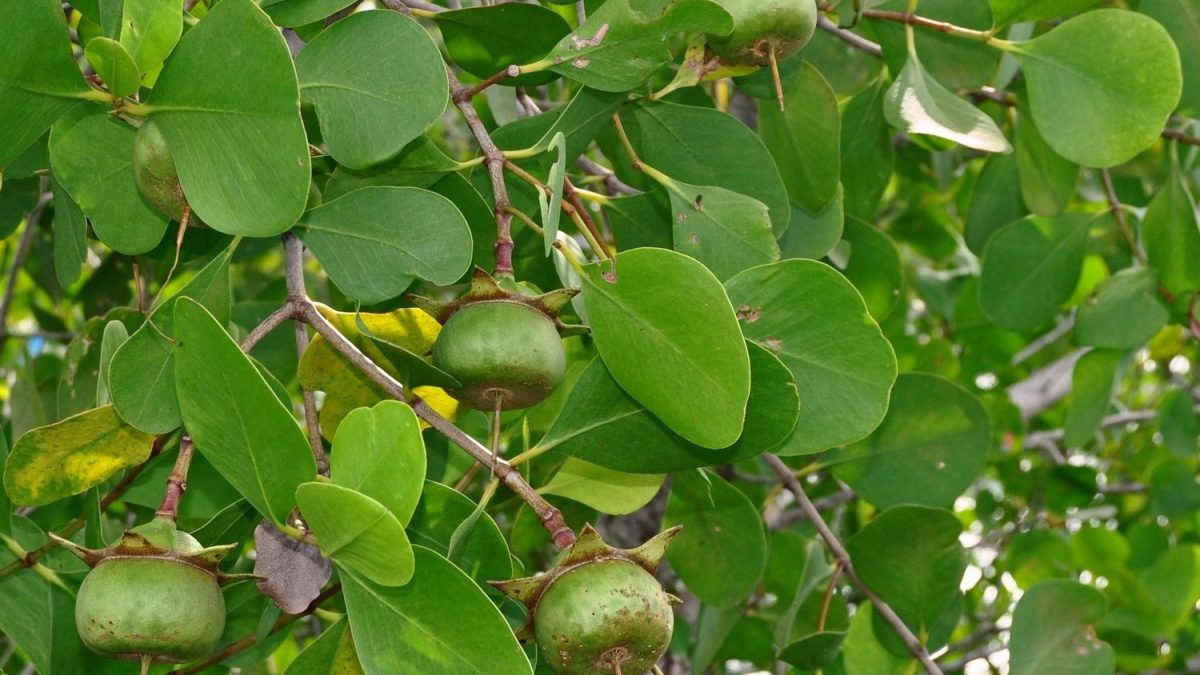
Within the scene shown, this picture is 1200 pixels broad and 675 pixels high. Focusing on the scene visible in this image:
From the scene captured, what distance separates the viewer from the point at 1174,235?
186 cm

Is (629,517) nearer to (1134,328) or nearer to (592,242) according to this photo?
(1134,328)

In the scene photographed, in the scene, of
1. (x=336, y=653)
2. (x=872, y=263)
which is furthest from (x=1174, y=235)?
(x=336, y=653)

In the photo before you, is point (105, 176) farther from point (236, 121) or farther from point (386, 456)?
point (386, 456)

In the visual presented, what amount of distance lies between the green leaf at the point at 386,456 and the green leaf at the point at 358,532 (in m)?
0.03

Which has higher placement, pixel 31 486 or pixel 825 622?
pixel 31 486

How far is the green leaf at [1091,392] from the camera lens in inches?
79.7

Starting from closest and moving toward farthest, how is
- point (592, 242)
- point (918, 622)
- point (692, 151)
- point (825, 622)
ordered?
1. point (592, 242)
2. point (692, 151)
3. point (918, 622)
4. point (825, 622)

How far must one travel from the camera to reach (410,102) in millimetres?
1042

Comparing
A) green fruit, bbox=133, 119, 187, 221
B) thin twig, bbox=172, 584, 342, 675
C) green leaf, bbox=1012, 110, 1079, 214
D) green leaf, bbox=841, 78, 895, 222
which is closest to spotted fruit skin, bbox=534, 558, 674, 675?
thin twig, bbox=172, 584, 342, 675

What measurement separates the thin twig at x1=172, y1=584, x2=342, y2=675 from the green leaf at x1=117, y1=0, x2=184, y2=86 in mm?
512

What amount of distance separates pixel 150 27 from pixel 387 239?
0.26 metres

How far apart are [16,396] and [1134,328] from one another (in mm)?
1518

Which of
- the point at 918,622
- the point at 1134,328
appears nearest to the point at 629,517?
the point at 918,622

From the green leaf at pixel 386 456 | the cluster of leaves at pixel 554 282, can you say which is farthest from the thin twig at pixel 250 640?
the green leaf at pixel 386 456
